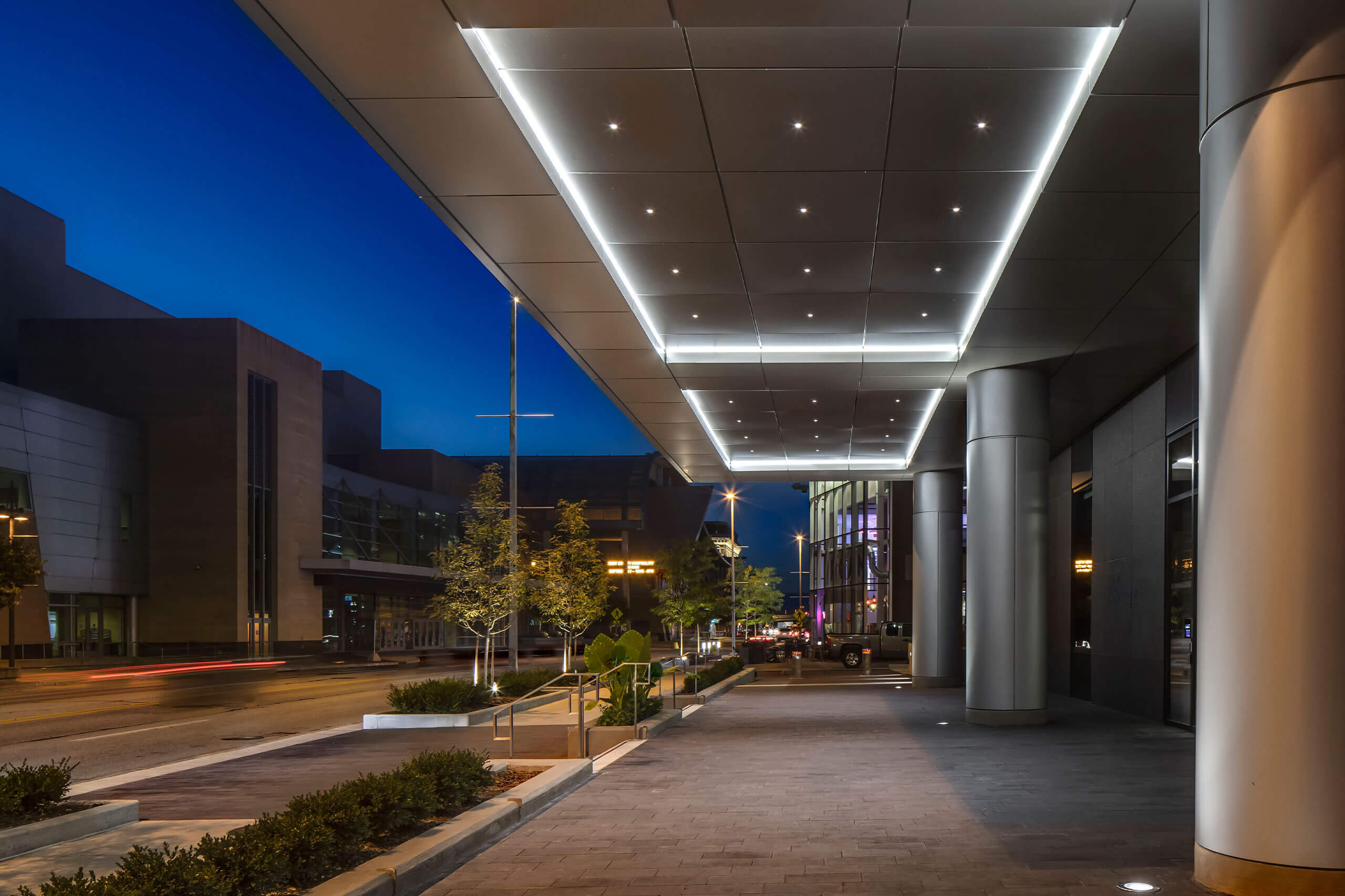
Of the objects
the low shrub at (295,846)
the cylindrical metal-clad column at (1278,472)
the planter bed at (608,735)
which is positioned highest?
the cylindrical metal-clad column at (1278,472)

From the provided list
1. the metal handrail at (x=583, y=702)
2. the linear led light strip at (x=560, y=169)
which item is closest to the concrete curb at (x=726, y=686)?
the metal handrail at (x=583, y=702)

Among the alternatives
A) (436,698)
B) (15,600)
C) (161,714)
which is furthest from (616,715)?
(15,600)

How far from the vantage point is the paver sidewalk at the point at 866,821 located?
7609mm

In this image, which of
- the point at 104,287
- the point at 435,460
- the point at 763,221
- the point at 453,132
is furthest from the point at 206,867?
the point at 435,460

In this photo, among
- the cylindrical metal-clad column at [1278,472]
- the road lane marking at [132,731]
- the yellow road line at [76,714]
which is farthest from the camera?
the yellow road line at [76,714]

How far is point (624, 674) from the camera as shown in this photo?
58.6 feet

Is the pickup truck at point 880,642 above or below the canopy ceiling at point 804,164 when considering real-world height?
below

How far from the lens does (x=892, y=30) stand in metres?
8.64

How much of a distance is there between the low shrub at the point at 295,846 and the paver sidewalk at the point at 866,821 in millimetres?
667

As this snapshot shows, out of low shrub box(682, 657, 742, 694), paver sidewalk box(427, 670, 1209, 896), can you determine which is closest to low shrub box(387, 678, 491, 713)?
paver sidewalk box(427, 670, 1209, 896)

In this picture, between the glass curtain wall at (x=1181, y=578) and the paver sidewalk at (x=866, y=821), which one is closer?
the paver sidewalk at (x=866, y=821)

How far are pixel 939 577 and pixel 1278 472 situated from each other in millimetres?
25821

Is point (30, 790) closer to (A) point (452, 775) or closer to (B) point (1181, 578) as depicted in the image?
(A) point (452, 775)

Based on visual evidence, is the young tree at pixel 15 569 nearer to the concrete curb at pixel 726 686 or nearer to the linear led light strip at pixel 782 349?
the concrete curb at pixel 726 686
